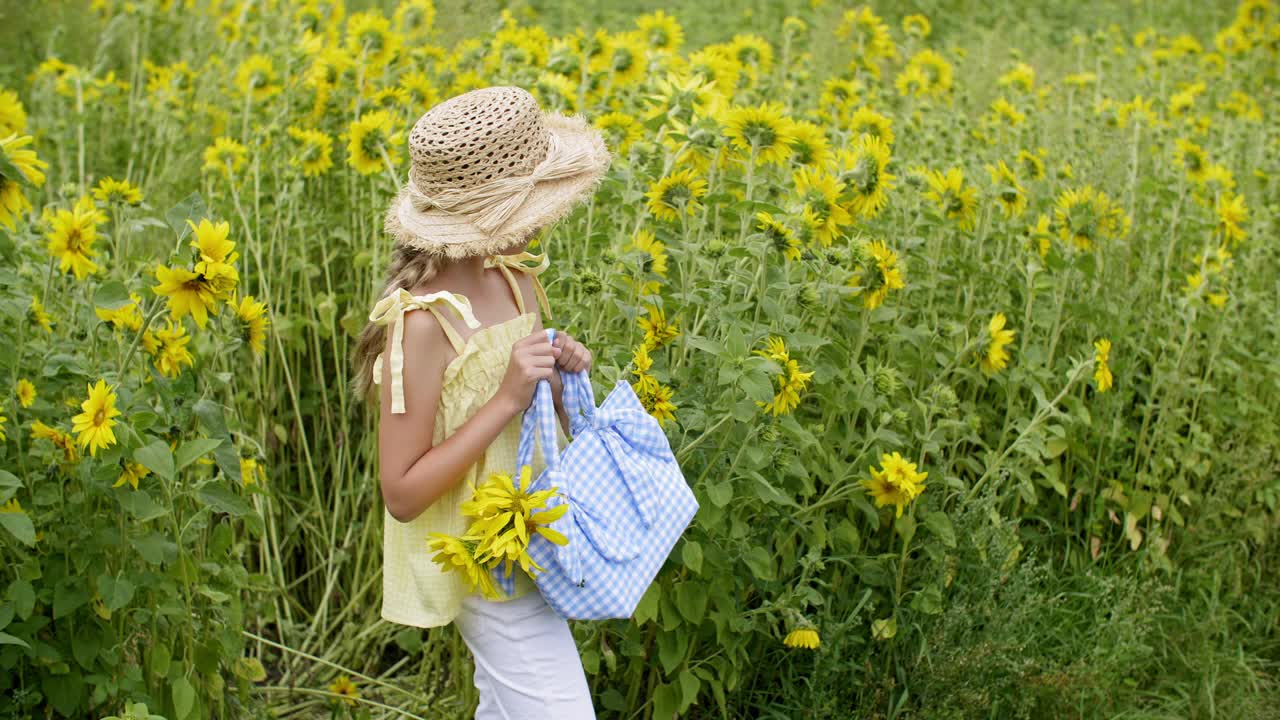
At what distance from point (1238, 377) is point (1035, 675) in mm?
1167

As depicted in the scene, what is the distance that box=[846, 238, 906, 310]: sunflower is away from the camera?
2328mm

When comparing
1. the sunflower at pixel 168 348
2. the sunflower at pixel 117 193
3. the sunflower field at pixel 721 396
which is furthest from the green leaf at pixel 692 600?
the sunflower at pixel 117 193

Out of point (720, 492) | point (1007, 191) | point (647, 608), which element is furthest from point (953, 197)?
point (647, 608)

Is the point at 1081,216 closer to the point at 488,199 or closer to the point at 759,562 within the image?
the point at 759,562

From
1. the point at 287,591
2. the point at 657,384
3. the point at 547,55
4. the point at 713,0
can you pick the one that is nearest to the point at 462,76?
the point at 547,55

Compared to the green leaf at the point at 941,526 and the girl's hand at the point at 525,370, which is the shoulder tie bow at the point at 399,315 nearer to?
the girl's hand at the point at 525,370

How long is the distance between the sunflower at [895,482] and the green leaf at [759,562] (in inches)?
9.8

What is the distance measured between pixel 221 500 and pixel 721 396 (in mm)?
823

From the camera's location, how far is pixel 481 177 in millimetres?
1765

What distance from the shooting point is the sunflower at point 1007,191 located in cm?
283

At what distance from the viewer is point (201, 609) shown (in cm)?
218

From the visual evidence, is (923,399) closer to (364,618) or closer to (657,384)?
(657,384)

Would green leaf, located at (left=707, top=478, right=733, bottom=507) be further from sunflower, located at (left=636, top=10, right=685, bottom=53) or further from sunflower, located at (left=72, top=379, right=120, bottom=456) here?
sunflower, located at (left=636, top=10, right=685, bottom=53)

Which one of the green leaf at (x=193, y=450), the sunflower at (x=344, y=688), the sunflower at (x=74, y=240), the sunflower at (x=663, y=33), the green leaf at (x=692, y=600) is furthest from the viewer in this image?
the sunflower at (x=663, y=33)
